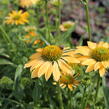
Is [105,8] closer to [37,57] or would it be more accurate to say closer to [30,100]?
[30,100]

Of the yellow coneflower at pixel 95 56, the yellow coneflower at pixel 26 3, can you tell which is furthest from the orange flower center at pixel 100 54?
the yellow coneflower at pixel 26 3

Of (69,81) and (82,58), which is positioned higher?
(82,58)

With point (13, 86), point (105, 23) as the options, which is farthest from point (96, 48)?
point (105, 23)

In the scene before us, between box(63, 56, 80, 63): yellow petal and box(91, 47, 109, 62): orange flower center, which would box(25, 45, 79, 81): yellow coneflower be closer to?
box(63, 56, 80, 63): yellow petal

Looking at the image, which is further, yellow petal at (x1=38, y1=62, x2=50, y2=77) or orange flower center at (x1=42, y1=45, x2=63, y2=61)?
orange flower center at (x1=42, y1=45, x2=63, y2=61)

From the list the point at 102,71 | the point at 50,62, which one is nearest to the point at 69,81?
the point at 50,62

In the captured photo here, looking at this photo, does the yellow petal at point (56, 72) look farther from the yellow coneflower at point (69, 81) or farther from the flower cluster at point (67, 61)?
the yellow coneflower at point (69, 81)

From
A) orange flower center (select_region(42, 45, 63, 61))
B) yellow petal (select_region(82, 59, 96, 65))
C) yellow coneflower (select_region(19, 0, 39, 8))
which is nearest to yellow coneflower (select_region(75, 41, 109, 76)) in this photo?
yellow petal (select_region(82, 59, 96, 65))

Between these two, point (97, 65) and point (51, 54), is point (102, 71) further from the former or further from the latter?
point (51, 54)
